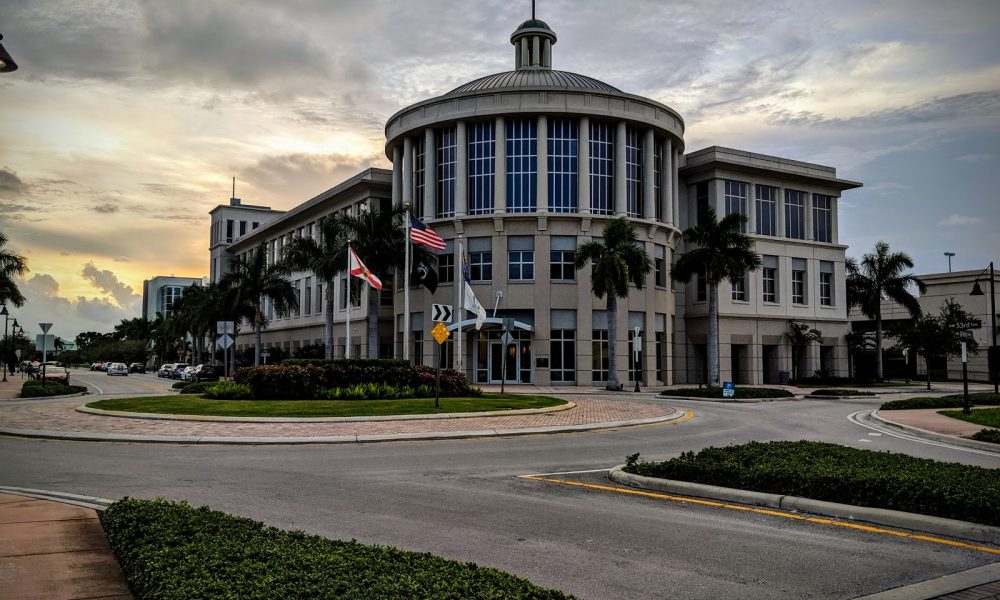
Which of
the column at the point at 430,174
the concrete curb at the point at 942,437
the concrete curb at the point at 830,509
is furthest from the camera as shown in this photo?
the column at the point at 430,174

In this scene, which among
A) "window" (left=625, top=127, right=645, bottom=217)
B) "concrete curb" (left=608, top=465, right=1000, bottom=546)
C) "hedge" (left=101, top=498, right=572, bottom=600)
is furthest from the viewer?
"window" (left=625, top=127, right=645, bottom=217)

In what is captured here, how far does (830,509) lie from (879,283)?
58.4 m

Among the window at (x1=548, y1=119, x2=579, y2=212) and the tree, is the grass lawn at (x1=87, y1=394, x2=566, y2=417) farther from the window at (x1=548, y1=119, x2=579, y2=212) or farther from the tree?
the tree

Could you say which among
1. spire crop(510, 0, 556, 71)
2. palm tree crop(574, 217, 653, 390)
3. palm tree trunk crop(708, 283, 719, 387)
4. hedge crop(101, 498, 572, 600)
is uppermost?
spire crop(510, 0, 556, 71)

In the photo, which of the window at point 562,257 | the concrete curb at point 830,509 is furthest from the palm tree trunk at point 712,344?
the concrete curb at point 830,509

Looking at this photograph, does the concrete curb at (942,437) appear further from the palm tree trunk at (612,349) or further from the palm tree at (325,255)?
the palm tree at (325,255)

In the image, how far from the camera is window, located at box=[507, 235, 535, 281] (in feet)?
168

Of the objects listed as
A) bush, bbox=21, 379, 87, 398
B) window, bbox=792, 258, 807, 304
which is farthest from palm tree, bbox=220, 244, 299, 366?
window, bbox=792, 258, 807, 304

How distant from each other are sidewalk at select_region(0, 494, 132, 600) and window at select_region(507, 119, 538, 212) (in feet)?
144

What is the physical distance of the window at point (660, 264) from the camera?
177ft

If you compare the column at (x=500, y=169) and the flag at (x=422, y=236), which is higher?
the column at (x=500, y=169)

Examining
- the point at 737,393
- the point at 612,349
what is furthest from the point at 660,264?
the point at 737,393

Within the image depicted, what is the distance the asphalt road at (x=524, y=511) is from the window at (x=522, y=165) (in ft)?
115

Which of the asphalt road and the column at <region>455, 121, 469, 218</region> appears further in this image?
the column at <region>455, 121, 469, 218</region>
